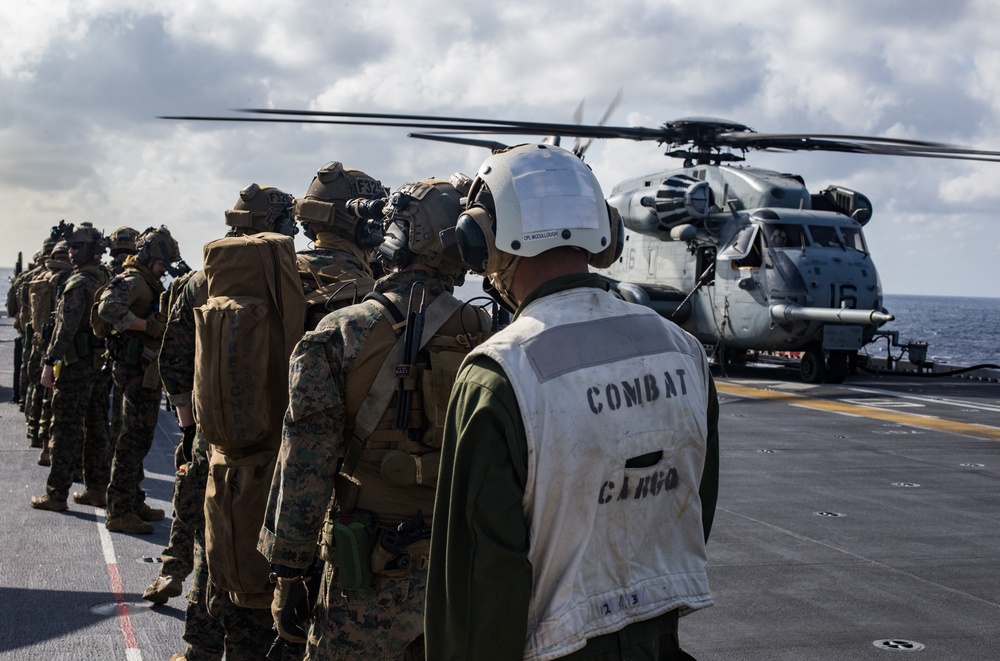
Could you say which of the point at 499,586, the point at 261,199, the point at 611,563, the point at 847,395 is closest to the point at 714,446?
the point at 611,563

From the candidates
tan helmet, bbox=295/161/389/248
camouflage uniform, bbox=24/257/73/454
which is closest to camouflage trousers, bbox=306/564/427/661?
tan helmet, bbox=295/161/389/248

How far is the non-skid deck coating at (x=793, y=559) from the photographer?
5.05m

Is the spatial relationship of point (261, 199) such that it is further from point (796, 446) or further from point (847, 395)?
point (847, 395)

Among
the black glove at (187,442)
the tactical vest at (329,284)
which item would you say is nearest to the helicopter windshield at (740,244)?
the black glove at (187,442)

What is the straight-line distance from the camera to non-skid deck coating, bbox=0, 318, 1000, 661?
16.6 feet

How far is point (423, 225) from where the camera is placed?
10.9ft

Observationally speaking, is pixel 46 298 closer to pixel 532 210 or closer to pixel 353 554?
pixel 353 554

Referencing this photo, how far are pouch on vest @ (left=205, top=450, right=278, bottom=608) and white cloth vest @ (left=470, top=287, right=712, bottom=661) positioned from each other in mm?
2072

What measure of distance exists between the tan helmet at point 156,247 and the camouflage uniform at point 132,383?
0.18 m

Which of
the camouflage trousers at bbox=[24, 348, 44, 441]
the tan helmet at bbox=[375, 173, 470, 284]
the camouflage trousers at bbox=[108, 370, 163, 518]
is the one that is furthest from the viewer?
the camouflage trousers at bbox=[24, 348, 44, 441]

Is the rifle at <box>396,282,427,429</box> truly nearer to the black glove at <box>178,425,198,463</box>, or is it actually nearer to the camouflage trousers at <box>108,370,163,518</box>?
the black glove at <box>178,425,198,463</box>

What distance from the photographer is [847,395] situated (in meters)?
15.7

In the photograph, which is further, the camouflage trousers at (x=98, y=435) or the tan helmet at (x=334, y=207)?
the camouflage trousers at (x=98, y=435)

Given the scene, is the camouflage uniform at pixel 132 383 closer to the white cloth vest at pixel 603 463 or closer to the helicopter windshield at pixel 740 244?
the white cloth vest at pixel 603 463
